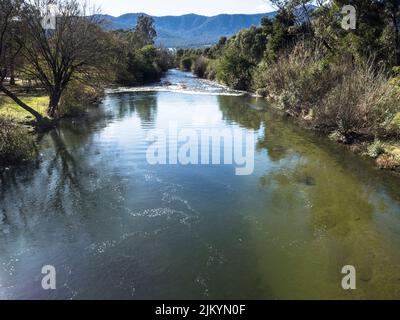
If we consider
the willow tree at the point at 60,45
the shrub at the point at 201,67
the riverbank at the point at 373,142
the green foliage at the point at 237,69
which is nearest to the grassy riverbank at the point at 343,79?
the riverbank at the point at 373,142

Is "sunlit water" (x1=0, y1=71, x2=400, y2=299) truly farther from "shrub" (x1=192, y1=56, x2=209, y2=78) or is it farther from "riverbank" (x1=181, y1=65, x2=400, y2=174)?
"shrub" (x1=192, y1=56, x2=209, y2=78)

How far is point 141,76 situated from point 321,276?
53.2 meters

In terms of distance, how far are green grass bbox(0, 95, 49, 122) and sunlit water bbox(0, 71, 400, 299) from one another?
4860mm

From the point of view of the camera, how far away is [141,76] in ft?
190

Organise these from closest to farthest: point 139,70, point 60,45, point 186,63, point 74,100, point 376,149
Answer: point 376,149 < point 60,45 < point 74,100 < point 139,70 < point 186,63

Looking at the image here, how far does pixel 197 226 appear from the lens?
10719 mm

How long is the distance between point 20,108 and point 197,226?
19.5 metres

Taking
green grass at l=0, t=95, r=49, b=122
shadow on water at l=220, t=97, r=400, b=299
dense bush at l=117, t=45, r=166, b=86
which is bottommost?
A: shadow on water at l=220, t=97, r=400, b=299

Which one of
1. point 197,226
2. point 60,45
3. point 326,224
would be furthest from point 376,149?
Answer: point 60,45

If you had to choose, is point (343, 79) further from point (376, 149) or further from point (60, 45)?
point (60, 45)

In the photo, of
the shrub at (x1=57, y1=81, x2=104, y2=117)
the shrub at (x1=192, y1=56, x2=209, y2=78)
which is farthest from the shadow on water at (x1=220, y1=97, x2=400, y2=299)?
the shrub at (x1=192, y1=56, x2=209, y2=78)

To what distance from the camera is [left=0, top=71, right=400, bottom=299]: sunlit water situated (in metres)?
8.13

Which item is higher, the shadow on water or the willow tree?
the willow tree

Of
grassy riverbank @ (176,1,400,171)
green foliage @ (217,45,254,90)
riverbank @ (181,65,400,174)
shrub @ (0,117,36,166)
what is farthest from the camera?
green foliage @ (217,45,254,90)
